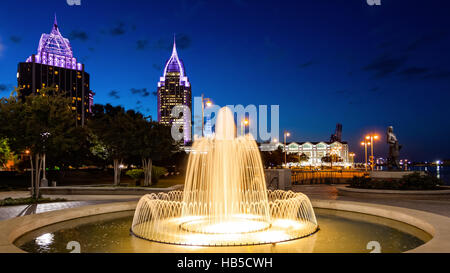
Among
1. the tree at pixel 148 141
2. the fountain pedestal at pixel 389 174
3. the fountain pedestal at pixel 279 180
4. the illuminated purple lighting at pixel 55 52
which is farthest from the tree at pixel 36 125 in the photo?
the illuminated purple lighting at pixel 55 52

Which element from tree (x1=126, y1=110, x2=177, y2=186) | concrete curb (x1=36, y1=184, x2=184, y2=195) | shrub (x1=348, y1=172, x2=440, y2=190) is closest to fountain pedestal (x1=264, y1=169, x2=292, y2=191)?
shrub (x1=348, y1=172, x2=440, y2=190)

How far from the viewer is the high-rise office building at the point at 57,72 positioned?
521 feet

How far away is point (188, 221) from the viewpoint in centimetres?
1181

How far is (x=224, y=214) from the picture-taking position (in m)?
12.7

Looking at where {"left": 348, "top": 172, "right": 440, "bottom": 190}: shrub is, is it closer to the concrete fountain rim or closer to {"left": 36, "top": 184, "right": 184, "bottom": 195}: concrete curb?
the concrete fountain rim

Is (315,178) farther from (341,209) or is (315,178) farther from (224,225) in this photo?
(224,225)

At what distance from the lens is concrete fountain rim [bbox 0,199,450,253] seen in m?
6.81

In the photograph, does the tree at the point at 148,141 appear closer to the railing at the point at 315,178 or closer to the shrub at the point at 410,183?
the railing at the point at 315,178

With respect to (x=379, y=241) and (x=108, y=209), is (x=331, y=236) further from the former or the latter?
(x=108, y=209)

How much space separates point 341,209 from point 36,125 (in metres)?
14.9

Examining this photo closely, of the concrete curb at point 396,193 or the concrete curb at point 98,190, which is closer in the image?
the concrete curb at point 396,193

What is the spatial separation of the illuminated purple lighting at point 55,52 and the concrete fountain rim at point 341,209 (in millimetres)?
177050

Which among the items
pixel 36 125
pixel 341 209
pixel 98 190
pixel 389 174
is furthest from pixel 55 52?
pixel 341 209
